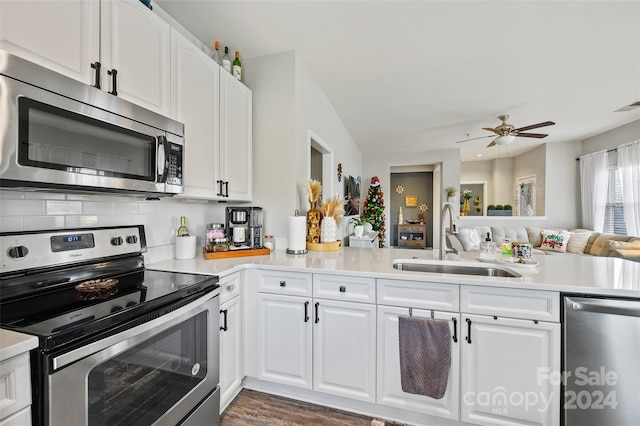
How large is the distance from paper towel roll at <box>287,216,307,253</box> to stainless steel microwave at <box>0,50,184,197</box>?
90 cm

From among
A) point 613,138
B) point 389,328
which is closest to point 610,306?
point 389,328

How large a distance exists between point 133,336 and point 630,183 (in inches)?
253

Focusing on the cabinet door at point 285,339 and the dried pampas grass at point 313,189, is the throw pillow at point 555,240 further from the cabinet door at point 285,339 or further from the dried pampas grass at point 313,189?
the cabinet door at point 285,339

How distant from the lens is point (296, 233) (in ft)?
6.95

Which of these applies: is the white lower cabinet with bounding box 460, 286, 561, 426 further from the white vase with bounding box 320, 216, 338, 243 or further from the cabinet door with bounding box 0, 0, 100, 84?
the cabinet door with bounding box 0, 0, 100, 84

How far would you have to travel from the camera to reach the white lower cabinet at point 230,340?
155cm

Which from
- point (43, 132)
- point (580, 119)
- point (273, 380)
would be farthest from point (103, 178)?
point (580, 119)

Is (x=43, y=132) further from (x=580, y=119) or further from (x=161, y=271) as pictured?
(x=580, y=119)

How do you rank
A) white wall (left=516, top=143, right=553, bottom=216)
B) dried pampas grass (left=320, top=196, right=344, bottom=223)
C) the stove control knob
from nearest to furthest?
the stove control knob
dried pampas grass (left=320, top=196, right=344, bottom=223)
white wall (left=516, top=143, right=553, bottom=216)

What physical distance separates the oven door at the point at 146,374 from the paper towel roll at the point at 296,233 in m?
0.81

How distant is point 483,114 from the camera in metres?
3.94

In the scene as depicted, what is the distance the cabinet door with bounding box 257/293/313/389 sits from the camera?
1.68 m

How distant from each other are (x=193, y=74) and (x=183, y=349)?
5.30 ft

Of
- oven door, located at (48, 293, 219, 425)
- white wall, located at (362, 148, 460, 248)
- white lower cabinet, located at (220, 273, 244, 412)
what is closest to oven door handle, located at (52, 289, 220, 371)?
oven door, located at (48, 293, 219, 425)
